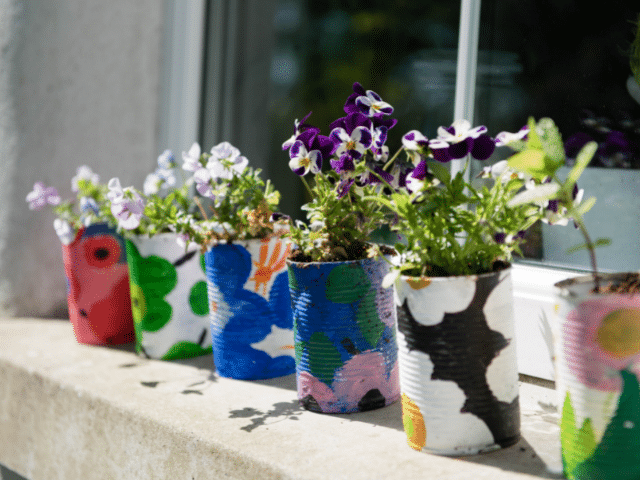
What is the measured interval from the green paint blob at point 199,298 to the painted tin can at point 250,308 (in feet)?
0.59

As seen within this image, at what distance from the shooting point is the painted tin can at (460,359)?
94cm

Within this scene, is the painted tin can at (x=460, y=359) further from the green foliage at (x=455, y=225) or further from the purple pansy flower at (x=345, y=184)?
the purple pansy flower at (x=345, y=184)

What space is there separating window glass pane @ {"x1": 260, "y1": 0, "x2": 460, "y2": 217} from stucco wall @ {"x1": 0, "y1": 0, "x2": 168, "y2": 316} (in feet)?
1.30

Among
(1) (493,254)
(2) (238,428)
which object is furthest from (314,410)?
(1) (493,254)

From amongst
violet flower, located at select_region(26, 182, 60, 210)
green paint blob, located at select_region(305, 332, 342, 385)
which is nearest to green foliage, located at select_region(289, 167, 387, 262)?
green paint blob, located at select_region(305, 332, 342, 385)

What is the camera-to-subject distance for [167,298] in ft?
5.01

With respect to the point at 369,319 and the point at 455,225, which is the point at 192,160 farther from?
the point at 455,225

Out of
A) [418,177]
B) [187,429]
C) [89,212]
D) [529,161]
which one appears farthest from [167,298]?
[529,161]

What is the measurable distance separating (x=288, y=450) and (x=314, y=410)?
0.17 meters

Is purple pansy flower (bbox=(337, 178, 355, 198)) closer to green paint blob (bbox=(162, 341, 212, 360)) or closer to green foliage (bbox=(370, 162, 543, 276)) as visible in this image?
green foliage (bbox=(370, 162, 543, 276))

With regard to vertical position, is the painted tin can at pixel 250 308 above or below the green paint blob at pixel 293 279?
below

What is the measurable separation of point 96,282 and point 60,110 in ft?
1.86

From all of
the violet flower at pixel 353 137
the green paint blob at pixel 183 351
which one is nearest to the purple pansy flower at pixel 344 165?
the violet flower at pixel 353 137

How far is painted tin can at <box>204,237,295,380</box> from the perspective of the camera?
134 centimetres
